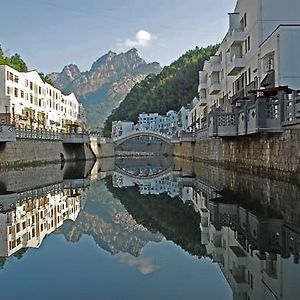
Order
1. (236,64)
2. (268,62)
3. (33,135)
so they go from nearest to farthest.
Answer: (268,62)
(236,64)
(33,135)

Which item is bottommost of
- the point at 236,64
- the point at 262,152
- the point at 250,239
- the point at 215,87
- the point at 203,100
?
the point at 250,239

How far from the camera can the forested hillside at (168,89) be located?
115875mm

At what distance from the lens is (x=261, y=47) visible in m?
31.1

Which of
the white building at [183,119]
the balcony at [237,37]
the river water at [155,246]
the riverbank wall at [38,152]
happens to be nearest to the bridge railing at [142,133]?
the white building at [183,119]

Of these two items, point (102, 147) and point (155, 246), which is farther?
point (102, 147)

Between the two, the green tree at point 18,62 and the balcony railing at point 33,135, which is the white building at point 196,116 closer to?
the balcony railing at point 33,135

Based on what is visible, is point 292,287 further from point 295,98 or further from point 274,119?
point 274,119

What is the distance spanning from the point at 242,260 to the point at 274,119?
1353cm

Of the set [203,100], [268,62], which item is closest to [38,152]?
[268,62]

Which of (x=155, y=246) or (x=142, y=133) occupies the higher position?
(x=142, y=133)

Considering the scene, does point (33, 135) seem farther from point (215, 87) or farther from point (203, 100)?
point (203, 100)

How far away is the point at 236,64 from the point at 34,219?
2725cm

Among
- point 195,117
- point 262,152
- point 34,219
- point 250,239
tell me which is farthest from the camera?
point 195,117

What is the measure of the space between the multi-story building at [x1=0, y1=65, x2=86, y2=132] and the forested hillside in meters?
37.7
